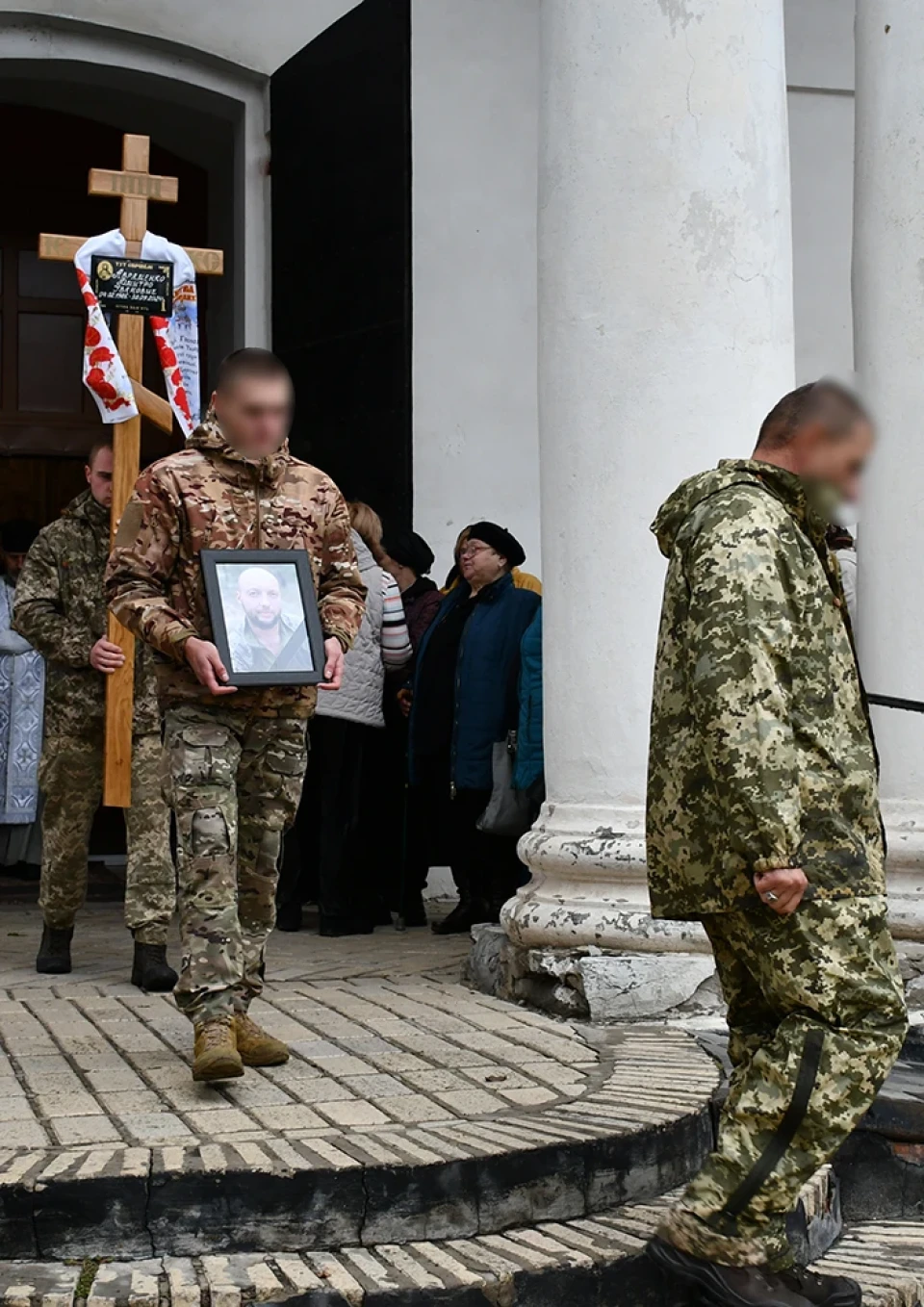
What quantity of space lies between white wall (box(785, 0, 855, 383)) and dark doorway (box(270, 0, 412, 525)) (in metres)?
2.52

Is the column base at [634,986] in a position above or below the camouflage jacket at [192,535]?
below

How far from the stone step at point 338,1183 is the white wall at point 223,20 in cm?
660

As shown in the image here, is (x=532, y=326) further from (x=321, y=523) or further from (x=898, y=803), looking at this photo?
(x=321, y=523)

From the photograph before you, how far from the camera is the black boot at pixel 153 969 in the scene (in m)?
5.87

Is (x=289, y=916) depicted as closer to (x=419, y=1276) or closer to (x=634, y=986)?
(x=634, y=986)

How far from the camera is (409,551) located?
8109 mm

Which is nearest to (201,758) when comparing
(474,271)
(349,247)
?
(349,247)

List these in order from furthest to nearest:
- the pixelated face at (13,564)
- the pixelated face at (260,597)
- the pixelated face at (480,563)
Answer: the pixelated face at (13,564)
the pixelated face at (480,563)
the pixelated face at (260,597)

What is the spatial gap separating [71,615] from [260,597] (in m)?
1.92

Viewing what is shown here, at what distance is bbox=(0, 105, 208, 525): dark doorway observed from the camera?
33.9 ft

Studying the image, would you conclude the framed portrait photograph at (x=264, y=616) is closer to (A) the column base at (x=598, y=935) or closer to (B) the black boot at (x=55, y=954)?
(A) the column base at (x=598, y=935)

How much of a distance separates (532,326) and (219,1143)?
6244mm

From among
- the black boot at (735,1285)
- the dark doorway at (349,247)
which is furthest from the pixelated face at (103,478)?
the black boot at (735,1285)

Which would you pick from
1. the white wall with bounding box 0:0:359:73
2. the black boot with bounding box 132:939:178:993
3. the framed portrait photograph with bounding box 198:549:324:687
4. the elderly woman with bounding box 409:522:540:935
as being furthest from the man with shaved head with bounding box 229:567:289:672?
the white wall with bounding box 0:0:359:73
